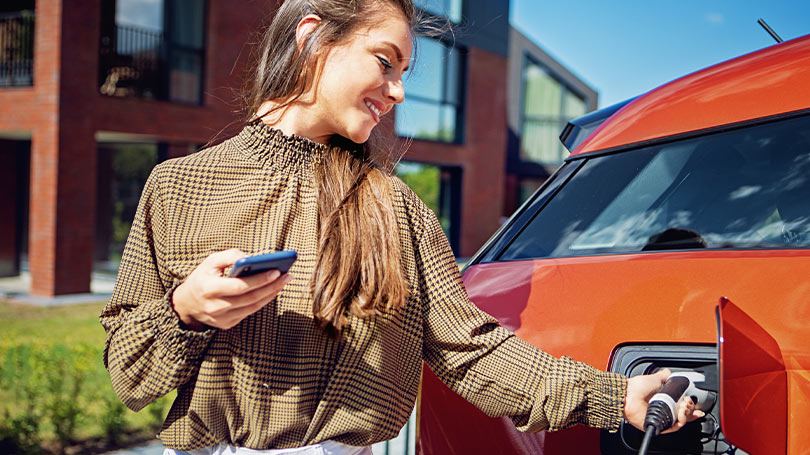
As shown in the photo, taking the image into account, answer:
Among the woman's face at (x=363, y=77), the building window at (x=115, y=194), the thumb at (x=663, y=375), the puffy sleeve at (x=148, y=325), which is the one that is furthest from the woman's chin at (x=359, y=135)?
the building window at (x=115, y=194)

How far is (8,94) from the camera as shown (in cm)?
1234

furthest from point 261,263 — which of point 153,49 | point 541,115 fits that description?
point 541,115

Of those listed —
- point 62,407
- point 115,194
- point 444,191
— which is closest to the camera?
point 62,407

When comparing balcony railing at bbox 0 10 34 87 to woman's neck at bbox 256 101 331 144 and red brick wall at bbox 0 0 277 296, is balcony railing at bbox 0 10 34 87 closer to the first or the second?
red brick wall at bbox 0 0 277 296

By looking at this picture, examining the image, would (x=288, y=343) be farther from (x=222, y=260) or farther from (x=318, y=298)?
(x=222, y=260)

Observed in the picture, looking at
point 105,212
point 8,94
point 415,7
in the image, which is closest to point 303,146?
point 415,7

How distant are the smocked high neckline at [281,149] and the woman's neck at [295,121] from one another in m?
0.02

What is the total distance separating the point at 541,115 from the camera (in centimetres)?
2727

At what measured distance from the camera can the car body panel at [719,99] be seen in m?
1.67

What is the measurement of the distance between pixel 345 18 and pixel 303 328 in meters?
0.68

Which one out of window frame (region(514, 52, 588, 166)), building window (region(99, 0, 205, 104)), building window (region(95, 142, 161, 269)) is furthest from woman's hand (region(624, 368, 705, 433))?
window frame (region(514, 52, 588, 166))

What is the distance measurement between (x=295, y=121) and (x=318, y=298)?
0.46 metres

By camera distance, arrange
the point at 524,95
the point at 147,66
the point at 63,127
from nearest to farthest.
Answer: the point at 63,127 < the point at 147,66 < the point at 524,95

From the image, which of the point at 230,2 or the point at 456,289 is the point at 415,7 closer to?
the point at 456,289
